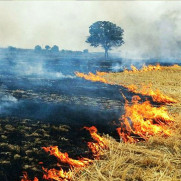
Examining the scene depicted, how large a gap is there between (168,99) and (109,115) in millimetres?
4918

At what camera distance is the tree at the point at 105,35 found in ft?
211

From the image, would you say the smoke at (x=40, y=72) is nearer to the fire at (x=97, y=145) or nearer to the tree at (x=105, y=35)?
the fire at (x=97, y=145)

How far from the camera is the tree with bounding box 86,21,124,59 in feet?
211

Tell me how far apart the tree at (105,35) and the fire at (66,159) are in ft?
195

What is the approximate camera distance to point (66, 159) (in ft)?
21.6

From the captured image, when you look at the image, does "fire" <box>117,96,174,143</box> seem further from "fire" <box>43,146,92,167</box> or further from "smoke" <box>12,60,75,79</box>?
"smoke" <box>12,60,75,79</box>

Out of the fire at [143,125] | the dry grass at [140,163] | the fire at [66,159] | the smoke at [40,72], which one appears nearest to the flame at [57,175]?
the dry grass at [140,163]

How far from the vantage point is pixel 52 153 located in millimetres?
6875

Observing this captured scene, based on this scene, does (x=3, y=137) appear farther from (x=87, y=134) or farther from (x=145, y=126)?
(x=145, y=126)

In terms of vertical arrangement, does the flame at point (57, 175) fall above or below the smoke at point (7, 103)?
below

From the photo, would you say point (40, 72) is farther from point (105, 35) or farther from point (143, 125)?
point (105, 35)

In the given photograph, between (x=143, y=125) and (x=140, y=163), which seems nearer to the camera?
(x=140, y=163)

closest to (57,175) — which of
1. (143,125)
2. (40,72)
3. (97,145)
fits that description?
(97,145)

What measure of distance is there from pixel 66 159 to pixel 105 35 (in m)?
60.4
